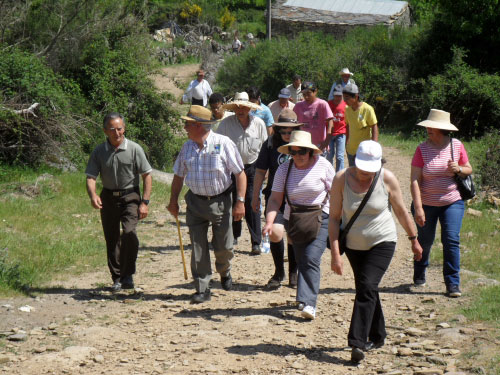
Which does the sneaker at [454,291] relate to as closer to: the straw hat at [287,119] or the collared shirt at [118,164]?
the straw hat at [287,119]

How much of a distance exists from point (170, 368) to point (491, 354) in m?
2.51

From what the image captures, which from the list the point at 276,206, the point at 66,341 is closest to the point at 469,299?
the point at 276,206

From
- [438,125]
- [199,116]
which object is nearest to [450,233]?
[438,125]

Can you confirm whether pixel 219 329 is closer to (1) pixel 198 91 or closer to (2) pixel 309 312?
(2) pixel 309 312

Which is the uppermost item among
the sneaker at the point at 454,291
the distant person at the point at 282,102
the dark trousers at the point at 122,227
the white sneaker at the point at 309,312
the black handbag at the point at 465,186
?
the distant person at the point at 282,102

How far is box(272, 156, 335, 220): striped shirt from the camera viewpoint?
21.7ft

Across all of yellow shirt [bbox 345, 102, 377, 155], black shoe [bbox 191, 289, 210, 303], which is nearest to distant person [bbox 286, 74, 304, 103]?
yellow shirt [bbox 345, 102, 377, 155]

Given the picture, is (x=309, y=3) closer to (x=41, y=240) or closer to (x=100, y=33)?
(x=100, y=33)

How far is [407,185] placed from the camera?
14047mm

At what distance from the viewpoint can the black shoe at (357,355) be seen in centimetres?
560

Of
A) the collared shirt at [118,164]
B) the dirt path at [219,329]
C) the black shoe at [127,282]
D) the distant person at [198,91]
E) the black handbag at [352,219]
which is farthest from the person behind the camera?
the distant person at [198,91]

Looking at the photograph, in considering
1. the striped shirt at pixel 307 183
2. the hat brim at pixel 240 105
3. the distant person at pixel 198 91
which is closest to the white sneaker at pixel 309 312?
the striped shirt at pixel 307 183

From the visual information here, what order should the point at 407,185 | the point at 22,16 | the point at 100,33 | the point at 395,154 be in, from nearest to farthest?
the point at 407,185, the point at 22,16, the point at 100,33, the point at 395,154

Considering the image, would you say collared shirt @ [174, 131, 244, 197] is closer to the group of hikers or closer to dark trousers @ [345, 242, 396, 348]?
the group of hikers
